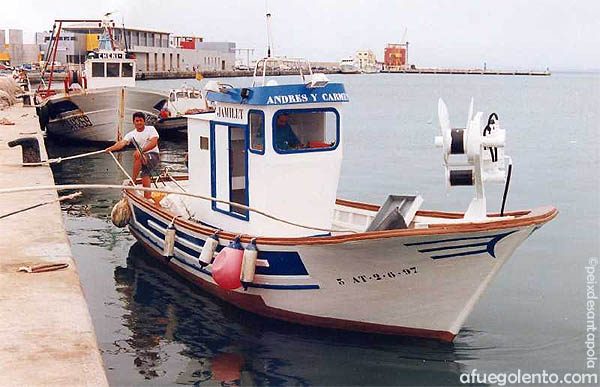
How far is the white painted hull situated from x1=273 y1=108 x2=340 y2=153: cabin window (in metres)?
20.7

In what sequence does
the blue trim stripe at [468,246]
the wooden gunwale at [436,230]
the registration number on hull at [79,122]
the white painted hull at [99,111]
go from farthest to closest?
the registration number on hull at [79,122]
the white painted hull at [99,111]
the blue trim stripe at [468,246]
the wooden gunwale at [436,230]

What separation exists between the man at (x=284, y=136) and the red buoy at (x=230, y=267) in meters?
1.37

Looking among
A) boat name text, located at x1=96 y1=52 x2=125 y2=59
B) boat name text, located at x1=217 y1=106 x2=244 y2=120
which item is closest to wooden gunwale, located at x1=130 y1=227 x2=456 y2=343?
boat name text, located at x1=217 y1=106 x2=244 y2=120

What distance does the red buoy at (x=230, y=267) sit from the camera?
30.3 feet

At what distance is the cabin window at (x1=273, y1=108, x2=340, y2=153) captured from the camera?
991 centimetres

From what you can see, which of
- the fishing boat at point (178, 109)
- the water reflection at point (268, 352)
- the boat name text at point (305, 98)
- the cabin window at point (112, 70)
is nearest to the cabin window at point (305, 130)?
the boat name text at point (305, 98)

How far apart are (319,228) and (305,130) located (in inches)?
49.9

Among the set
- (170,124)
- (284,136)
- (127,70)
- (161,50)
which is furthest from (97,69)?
(161,50)

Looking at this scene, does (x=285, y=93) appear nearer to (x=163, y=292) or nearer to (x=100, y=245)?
(x=163, y=292)

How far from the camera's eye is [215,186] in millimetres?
10969

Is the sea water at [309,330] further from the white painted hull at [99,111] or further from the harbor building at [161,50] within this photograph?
the harbor building at [161,50]

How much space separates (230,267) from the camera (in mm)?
9250

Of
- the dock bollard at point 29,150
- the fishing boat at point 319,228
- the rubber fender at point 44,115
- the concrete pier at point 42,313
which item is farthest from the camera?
the rubber fender at point 44,115

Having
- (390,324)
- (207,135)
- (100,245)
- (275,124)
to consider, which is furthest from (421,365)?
(100,245)
